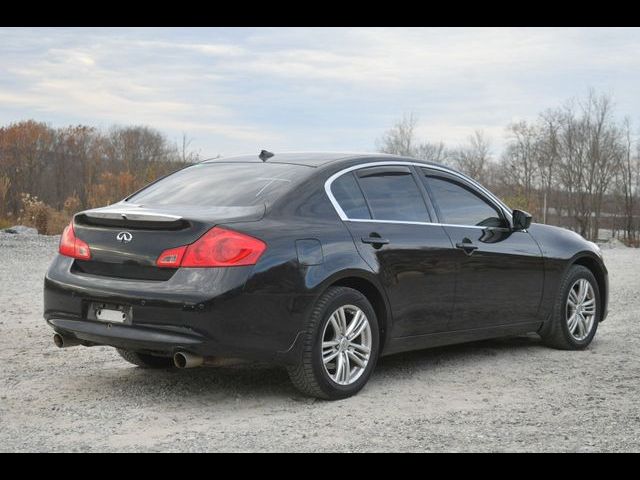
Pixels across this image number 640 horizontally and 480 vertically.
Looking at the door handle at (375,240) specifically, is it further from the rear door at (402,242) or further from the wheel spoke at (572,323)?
the wheel spoke at (572,323)

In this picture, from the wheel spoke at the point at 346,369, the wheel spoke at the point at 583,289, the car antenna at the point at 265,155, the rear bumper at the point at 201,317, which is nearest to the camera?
the rear bumper at the point at 201,317

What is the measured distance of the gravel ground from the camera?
4844 mm

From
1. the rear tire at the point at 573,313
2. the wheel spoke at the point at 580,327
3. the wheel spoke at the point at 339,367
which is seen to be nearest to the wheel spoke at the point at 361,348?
the wheel spoke at the point at 339,367

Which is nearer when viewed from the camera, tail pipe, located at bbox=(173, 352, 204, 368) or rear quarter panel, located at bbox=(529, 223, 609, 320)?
tail pipe, located at bbox=(173, 352, 204, 368)

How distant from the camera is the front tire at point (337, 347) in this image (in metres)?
5.69

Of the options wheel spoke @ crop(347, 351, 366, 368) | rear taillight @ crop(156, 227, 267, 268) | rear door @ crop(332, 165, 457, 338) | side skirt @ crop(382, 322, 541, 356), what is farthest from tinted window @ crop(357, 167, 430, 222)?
rear taillight @ crop(156, 227, 267, 268)

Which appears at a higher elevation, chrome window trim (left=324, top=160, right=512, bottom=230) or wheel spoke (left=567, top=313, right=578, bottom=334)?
chrome window trim (left=324, top=160, right=512, bottom=230)

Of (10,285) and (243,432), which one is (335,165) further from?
(10,285)

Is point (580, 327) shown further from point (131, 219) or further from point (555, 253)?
point (131, 219)

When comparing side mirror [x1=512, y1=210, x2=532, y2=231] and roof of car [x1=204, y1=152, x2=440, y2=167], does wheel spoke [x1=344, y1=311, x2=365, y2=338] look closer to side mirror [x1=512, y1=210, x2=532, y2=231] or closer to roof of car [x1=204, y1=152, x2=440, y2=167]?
roof of car [x1=204, y1=152, x2=440, y2=167]

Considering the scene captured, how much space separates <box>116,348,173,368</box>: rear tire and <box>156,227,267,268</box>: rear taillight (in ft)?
5.37

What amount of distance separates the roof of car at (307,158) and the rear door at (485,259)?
1.38 ft

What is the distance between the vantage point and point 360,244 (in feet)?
19.9

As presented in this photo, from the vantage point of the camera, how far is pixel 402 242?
21.0 ft
